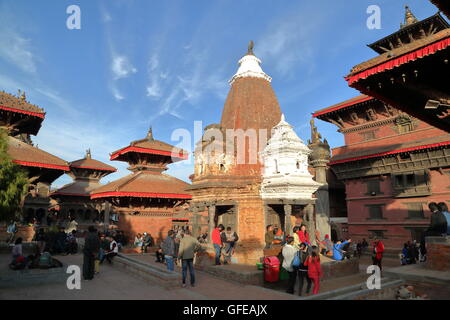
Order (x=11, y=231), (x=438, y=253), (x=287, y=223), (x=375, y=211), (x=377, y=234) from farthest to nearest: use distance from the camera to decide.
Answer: (x=375, y=211)
(x=377, y=234)
(x=11, y=231)
(x=287, y=223)
(x=438, y=253)

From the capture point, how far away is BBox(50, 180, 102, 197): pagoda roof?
26709 millimetres

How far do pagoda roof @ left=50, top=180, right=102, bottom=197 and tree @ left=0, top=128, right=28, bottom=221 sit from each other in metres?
19.3

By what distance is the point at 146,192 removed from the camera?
1673cm

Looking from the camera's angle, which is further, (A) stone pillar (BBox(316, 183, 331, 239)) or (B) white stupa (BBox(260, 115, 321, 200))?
(A) stone pillar (BBox(316, 183, 331, 239))

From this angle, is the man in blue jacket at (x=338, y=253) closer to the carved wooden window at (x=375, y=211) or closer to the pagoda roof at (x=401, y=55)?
the pagoda roof at (x=401, y=55)

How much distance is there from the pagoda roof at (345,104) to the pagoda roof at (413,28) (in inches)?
188

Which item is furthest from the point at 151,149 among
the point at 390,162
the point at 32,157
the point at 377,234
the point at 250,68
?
the point at 377,234

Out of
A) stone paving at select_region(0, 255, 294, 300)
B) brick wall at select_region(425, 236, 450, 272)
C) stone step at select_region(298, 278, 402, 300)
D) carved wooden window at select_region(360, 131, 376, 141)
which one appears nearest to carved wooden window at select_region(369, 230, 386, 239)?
carved wooden window at select_region(360, 131, 376, 141)

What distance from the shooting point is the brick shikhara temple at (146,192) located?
1706cm

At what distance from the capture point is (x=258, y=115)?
56.3 feet

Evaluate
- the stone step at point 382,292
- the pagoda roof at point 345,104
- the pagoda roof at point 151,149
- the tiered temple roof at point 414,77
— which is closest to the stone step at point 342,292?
the stone step at point 382,292

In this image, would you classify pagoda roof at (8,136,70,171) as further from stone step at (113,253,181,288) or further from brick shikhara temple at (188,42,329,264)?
stone step at (113,253,181,288)

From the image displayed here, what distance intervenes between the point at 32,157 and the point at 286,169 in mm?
14112

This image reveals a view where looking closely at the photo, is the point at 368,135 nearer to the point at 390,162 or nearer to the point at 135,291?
the point at 390,162
